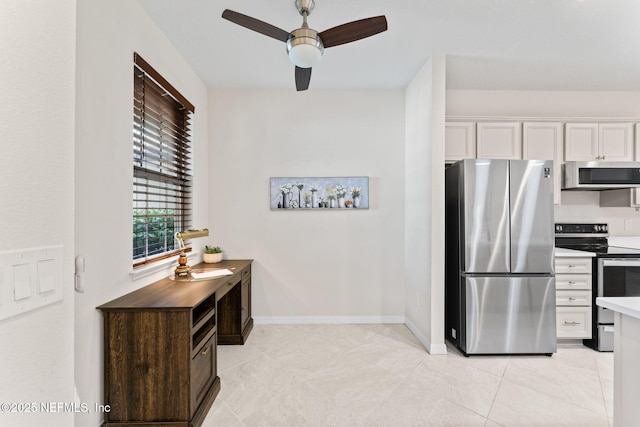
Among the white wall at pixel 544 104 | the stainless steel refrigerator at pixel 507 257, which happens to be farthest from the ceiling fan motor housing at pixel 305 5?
the white wall at pixel 544 104

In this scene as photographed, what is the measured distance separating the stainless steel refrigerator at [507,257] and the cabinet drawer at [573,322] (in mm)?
277

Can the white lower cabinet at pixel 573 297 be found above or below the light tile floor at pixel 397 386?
above

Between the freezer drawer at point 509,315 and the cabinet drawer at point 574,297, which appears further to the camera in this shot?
the cabinet drawer at point 574,297

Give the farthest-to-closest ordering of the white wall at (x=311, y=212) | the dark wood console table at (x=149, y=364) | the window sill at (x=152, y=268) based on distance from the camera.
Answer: the white wall at (x=311, y=212) → the window sill at (x=152, y=268) → the dark wood console table at (x=149, y=364)

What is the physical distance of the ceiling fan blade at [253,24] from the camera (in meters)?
1.82

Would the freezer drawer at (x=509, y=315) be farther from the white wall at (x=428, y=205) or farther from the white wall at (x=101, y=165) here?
the white wall at (x=101, y=165)

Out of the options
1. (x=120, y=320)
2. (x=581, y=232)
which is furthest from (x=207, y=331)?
(x=581, y=232)

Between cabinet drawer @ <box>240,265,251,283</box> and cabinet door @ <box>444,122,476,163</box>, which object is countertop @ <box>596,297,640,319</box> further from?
cabinet drawer @ <box>240,265,251,283</box>

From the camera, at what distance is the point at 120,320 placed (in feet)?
5.80

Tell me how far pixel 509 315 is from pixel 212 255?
2.94 m

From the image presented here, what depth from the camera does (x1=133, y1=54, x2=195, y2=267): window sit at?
2260 mm

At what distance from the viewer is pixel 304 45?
1866 millimetres

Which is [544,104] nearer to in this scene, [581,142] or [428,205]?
[581,142]

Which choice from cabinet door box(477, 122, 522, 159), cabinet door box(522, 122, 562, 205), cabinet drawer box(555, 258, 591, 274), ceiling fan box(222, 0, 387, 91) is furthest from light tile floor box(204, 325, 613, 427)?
ceiling fan box(222, 0, 387, 91)
